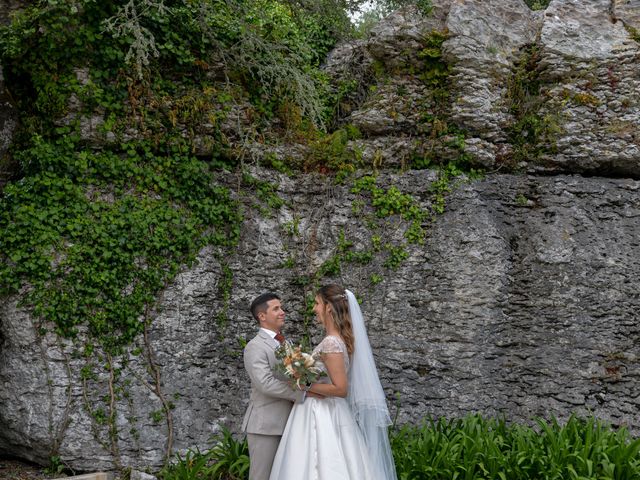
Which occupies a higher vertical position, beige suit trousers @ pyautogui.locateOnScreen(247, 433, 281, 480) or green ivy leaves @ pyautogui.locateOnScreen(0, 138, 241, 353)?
green ivy leaves @ pyautogui.locateOnScreen(0, 138, 241, 353)

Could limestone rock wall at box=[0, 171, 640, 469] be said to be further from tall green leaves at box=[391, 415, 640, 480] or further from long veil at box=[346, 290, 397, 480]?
long veil at box=[346, 290, 397, 480]

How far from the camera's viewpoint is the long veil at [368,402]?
16.8 feet

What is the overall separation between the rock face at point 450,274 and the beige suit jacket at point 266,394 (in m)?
2.23

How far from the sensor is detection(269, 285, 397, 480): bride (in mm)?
4895

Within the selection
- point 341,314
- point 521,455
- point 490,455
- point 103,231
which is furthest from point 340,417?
point 103,231

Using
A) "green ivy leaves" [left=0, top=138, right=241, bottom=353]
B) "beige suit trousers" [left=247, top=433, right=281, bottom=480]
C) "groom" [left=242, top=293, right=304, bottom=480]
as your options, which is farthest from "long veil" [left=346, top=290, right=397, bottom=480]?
"green ivy leaves" [left=0, top=138, right=241, bottom=353]

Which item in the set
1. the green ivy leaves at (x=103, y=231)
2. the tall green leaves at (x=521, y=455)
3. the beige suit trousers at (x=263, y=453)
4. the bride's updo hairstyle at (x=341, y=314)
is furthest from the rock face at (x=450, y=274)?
the bride's updo hairstyle at (x=341, y=314)

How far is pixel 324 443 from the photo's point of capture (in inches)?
193

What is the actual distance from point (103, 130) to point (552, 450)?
5668 mm

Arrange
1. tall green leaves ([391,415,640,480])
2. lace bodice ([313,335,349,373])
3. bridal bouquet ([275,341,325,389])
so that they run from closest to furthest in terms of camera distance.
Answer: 1. bridal bouquet ([275,341,325,389])
2. lace bodice ([313,335,349,373])
3. tall green leaves ([391,415,640,480])

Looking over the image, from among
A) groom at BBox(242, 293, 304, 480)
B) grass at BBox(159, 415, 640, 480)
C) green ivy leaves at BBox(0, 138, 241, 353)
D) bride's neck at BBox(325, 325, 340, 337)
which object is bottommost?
grass at BBox(159, 415, 640, 480)

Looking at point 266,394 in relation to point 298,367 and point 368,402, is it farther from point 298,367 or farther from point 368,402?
point 368,402

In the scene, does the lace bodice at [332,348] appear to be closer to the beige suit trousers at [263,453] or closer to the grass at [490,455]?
the beige suit trousers at [263,453]

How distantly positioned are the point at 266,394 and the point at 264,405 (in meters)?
0.14
